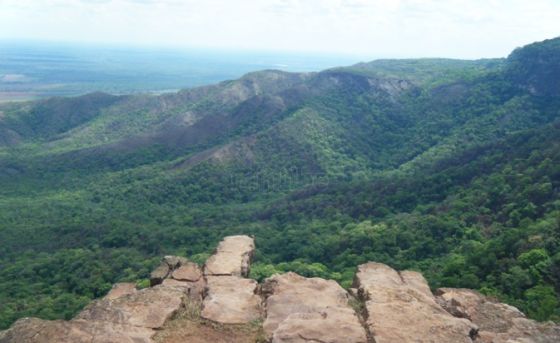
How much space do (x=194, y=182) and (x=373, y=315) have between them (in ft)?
263

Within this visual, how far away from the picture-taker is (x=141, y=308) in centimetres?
1744

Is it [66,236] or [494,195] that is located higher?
[494,195]

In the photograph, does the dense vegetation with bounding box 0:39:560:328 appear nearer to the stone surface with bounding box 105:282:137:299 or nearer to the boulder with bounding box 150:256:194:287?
the stone surface with bounding box 105:282:137:299

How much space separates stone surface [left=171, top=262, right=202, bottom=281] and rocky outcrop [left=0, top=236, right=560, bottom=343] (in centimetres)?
9

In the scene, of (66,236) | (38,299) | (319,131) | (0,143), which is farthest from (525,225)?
(0,143)

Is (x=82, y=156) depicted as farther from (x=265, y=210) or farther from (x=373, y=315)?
(x=373, y=315)

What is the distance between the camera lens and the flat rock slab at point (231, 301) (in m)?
17.2

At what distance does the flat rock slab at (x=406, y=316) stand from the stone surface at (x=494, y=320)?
2.81 feet

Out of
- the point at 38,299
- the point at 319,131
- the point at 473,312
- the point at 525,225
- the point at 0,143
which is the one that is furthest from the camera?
the point at 0,143

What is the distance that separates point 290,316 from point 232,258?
7.65 m

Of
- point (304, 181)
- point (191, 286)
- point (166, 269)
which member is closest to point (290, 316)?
point (191, 286)

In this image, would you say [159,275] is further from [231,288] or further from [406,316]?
[406,316]

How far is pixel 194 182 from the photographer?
308 feet

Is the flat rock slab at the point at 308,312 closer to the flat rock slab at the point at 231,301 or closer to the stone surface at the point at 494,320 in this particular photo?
the flat rock slab at the point at 231,301
